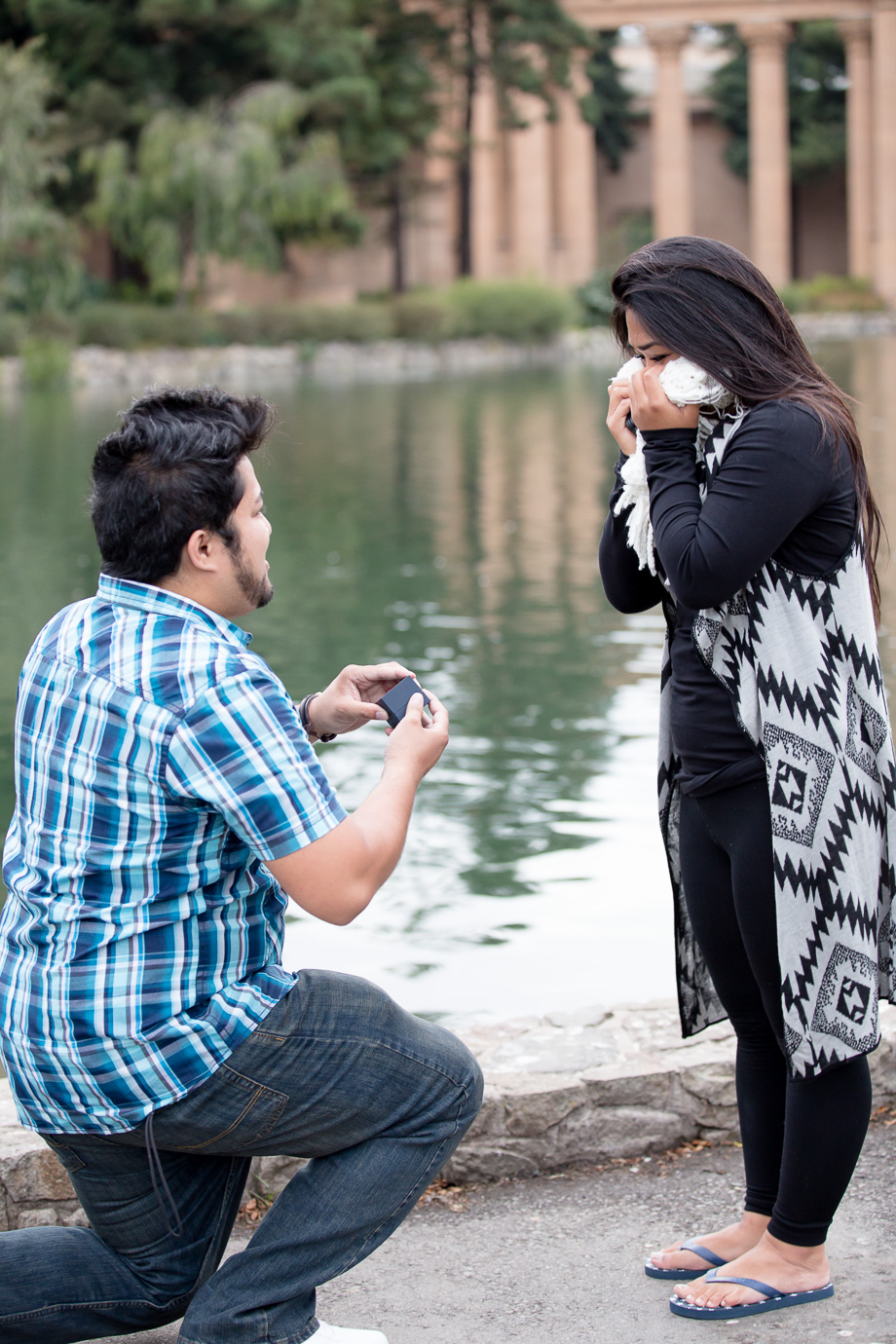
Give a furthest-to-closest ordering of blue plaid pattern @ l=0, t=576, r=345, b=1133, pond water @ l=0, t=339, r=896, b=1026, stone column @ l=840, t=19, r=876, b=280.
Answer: stone column @ l=840, t=19, r=876, b=280, pond water @ l=0, t=339, r=896, b=1026, blue plaid pattern @ l=0, t=576, r=345, b=1133

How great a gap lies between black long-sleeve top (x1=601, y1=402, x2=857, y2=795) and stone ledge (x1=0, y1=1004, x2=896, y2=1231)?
0.89 m

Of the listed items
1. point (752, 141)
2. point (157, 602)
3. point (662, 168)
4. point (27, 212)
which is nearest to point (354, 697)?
point (157, 602)

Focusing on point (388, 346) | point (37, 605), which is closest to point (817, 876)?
point (37, 605)

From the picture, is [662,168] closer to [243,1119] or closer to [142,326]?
[142,326]

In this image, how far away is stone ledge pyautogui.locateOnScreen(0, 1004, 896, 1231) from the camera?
10.5 ft

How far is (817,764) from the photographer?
2518 millimetres

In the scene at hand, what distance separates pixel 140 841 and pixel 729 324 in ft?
3.90

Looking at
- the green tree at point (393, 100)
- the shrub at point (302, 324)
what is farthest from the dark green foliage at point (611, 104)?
the shrub at point (302, 324)

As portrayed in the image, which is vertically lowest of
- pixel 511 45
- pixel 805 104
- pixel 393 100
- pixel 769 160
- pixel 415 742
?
pixel 415 742

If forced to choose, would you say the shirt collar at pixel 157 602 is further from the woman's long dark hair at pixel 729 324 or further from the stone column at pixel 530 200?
the stone column at pixel 530 200

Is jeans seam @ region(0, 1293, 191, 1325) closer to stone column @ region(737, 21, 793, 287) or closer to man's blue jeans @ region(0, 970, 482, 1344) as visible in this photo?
man's blue jeans @ region(0, 970, 482, 1344)

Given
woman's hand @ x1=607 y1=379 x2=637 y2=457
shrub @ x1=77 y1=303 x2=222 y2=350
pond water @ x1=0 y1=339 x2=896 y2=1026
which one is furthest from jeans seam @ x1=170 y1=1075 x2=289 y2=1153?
shrub @ x1=77 y1=303 x2=222 y2=350

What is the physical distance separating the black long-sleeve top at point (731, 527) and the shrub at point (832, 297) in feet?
191

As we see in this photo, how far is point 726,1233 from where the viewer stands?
2.84 metres
